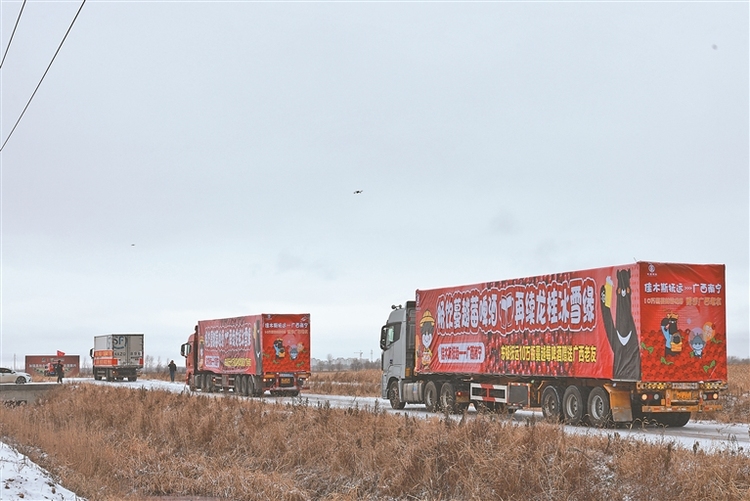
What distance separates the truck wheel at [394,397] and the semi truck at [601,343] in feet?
13.0

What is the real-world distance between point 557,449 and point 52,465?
973cm

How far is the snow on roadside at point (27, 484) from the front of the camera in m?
12.9

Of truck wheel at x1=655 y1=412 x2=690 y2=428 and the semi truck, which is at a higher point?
the semi truck

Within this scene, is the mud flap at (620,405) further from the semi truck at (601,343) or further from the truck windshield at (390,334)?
the truck windshield at (390,334)

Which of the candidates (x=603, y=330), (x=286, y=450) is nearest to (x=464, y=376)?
(x=603, y=330)

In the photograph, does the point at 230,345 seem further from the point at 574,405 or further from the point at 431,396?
the point at 574,405

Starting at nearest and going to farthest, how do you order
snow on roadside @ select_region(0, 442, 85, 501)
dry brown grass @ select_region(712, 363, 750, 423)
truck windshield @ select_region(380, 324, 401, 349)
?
1. snow on roadside @ select_region(0, 442, 85, 501)
2. dry brown grass @ select_region(712, 363, 750, 423)
3. truck windshield @ select_region(380, 324, 401, 349)

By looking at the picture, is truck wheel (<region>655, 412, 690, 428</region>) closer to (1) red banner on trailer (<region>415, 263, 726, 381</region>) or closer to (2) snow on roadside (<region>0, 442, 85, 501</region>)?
(1) red banner on trailer (<region>415, 263, 726, 381</region>)

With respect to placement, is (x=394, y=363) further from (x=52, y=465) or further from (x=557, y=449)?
(x=557, y=449)

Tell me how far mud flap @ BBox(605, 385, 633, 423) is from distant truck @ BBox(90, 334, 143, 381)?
176 feet

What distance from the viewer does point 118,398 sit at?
3259 cm

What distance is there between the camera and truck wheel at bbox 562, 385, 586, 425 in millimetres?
20359

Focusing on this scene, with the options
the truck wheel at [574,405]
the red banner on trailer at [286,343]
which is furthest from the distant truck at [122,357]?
the truck wheel at [574,405]

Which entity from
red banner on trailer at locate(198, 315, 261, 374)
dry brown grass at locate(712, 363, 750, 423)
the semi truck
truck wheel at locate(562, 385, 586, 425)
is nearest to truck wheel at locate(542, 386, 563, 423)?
the semi truck
